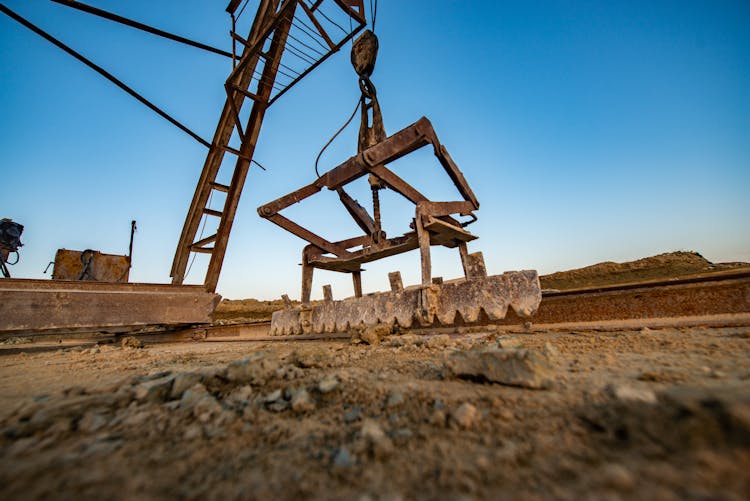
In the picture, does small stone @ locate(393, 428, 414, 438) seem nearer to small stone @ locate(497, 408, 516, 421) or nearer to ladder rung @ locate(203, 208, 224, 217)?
small stone @ locate(497, 408, 516, 421)

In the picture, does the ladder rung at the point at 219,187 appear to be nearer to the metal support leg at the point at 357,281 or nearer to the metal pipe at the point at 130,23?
the metal pipe at the point at 130,23

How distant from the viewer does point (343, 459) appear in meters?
0.71

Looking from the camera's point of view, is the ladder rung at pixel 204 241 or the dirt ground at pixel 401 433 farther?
the ladder rung at pixel 204 241

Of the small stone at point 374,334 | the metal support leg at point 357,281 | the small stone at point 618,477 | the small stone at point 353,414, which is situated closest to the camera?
the small stone at point 618,477

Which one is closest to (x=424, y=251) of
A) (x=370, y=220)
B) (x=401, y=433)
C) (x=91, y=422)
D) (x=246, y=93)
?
(x=370, y=220)

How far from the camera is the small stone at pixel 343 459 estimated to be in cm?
69

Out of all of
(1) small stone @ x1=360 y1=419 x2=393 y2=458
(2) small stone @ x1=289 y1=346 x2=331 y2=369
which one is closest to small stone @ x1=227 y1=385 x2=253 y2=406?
(2) small stone @ x1=289 y1=346 x2=331 y2=369

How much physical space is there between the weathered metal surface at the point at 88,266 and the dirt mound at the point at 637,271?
12117 mm

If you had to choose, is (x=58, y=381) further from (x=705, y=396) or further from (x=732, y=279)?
(x=732, y=279)

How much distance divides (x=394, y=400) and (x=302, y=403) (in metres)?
0.34

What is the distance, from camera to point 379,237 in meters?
3.70

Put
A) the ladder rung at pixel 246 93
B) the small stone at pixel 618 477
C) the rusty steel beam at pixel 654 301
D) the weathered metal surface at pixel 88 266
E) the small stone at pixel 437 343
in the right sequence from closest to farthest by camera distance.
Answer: the small stone at pixel 618 477 < the small stone at pixel 437 343 < the rusty steel beam at pixel 654 301 < the ladder rung at pixel 246 93 < the weathered metal surface at pixel 88 266

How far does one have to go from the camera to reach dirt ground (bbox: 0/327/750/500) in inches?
22.3

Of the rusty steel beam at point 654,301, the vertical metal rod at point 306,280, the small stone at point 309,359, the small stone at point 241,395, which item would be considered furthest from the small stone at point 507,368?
the vertical metal rod at point 306,280
